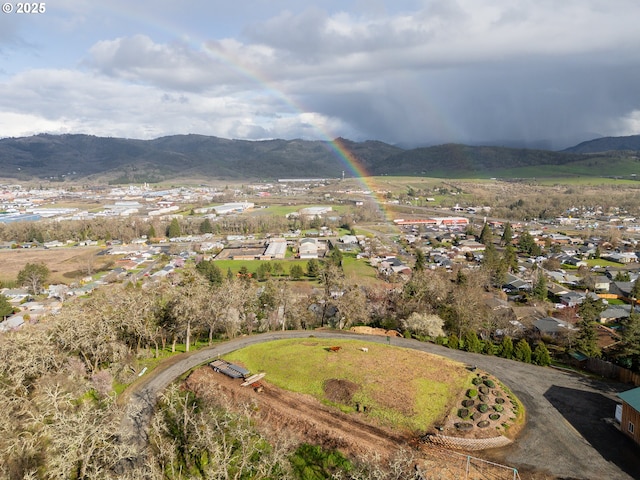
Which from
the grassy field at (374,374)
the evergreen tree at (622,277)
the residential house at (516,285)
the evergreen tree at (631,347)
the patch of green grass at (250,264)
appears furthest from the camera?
the patch of green grass at (250,264)

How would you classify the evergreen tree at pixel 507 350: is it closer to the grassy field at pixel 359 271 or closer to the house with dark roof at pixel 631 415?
the house with dark roof at pixel 631 415

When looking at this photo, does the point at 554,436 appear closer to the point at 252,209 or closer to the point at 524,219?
the point at 524,219

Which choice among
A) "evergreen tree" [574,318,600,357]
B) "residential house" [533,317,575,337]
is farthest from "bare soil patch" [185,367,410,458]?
"residential house" [533,317,575,337]

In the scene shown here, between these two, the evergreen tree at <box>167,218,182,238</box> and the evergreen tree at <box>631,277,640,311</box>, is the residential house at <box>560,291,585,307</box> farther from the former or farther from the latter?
the evergreen tree at <box>167,218,182,238</box>

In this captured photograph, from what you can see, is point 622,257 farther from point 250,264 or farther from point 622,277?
point 250,264

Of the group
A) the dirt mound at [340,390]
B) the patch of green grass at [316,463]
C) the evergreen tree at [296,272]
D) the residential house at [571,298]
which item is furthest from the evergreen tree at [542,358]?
the evergreen tree at [296,272]

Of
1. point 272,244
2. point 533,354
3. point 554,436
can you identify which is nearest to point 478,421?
point 554,436
